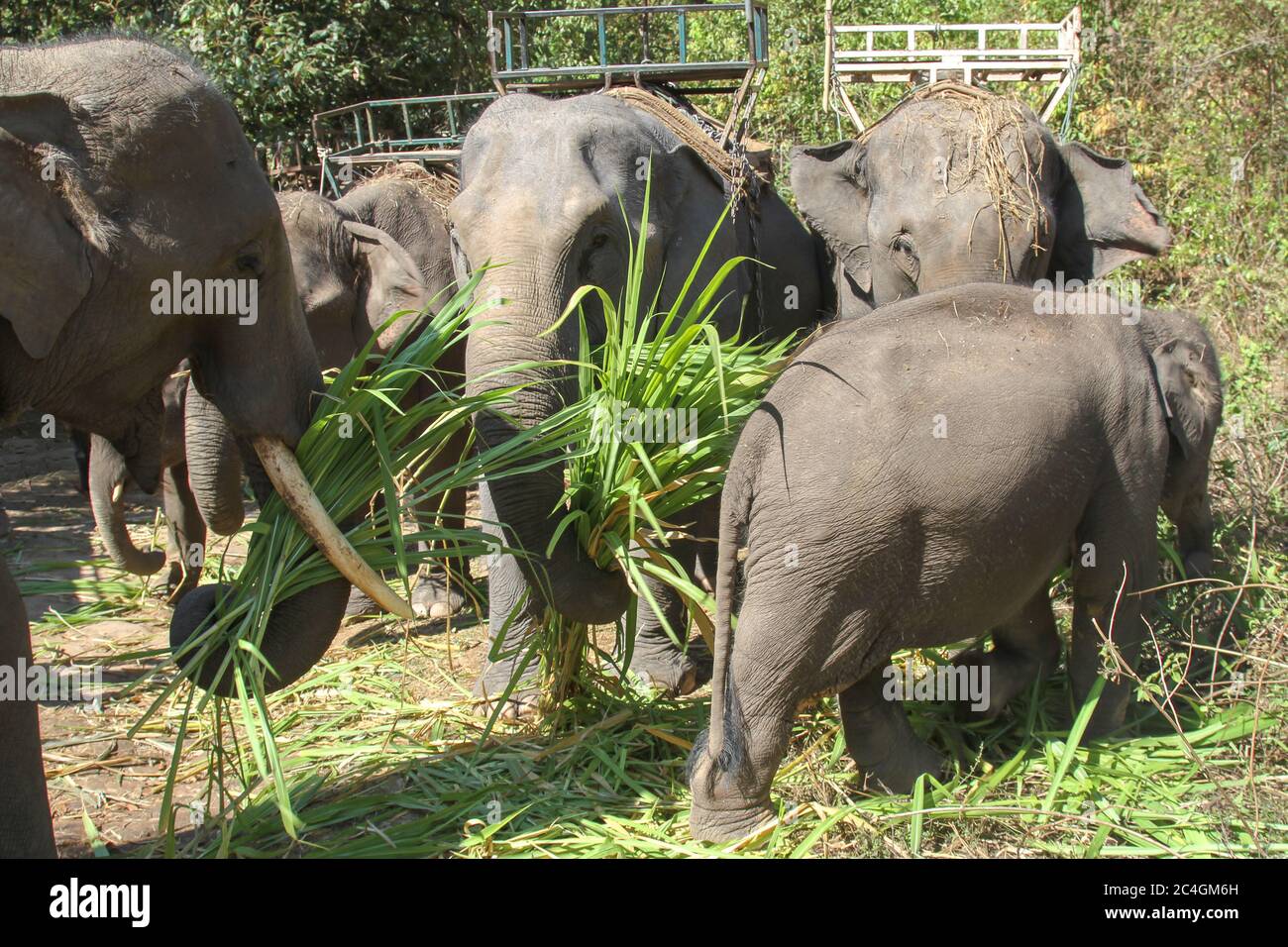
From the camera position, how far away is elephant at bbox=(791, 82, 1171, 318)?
5.09 metres

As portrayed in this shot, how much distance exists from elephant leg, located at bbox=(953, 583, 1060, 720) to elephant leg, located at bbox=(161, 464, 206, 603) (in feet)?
11.5

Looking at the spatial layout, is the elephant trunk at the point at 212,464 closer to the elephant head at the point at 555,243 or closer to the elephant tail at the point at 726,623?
the elephant head at the point at 555,243

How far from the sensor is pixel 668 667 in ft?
16.0

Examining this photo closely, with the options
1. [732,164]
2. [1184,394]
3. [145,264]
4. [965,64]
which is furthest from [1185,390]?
[965,64]

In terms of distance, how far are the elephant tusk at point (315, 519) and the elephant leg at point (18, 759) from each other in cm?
71

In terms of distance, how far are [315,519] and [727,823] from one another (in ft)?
4.31

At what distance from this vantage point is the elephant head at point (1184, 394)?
149 inches

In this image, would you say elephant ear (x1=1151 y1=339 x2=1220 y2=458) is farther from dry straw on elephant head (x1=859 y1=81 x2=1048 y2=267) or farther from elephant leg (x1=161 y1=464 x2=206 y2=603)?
elephant leg (x1=161 y1=464 x2=206 y2=603)

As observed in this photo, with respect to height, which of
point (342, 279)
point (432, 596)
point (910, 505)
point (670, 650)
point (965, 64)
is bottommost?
point (432, 596)

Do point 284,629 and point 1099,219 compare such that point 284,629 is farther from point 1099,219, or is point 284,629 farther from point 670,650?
point 1099,219

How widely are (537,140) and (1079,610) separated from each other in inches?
90.4

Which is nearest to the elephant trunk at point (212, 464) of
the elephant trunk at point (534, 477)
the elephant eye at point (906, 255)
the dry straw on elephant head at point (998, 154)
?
the elephant trunk at point (534, 477)

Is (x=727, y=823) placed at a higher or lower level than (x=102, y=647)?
higher

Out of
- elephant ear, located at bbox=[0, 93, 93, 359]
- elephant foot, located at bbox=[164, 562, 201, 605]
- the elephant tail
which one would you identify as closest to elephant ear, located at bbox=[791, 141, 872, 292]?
the elephant tail
